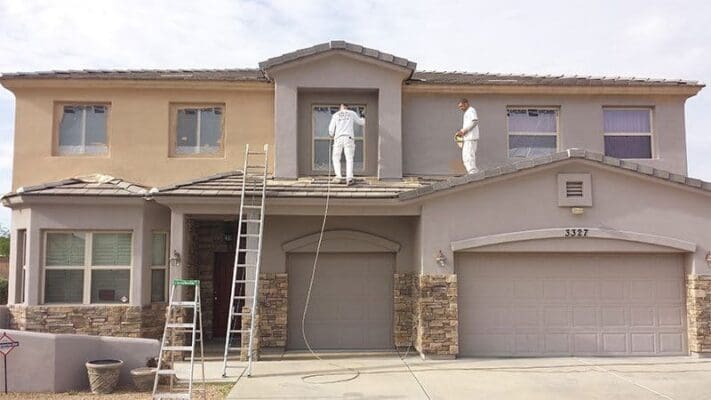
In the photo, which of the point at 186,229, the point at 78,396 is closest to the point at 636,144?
the point at 186,229

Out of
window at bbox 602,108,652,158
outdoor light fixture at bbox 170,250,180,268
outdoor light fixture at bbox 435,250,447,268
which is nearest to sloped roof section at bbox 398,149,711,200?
outdoor light fixture at bbox 435,250,447,268

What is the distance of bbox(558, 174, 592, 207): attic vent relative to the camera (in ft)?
40.6

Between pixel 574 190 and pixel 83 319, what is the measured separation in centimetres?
1033

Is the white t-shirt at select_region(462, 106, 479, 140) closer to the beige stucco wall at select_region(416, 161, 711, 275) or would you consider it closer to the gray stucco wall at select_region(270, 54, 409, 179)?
the gray stucco wall at select_region(270, 54, 409, 179)

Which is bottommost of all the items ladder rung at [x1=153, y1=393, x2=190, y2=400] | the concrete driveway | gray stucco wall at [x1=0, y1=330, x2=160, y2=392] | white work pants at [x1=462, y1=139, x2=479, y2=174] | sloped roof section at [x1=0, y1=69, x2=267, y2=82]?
the concrete driveway

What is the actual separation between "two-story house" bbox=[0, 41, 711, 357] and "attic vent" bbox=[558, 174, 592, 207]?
0.11 ft

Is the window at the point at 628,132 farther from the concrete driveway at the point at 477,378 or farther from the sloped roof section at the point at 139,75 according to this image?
the sloped roof section at the point at 139,75

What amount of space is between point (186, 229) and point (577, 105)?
31.4 ft

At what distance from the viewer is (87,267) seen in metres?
12.8

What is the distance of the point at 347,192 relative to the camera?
12.5m

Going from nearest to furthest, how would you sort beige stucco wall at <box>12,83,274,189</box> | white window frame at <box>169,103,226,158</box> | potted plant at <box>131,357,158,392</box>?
potted plant at <box>131,357,158,392</box>
beige stucco wall at <box>12,83,274,189</box>
white window frame at <box>169,103,226,158</box>

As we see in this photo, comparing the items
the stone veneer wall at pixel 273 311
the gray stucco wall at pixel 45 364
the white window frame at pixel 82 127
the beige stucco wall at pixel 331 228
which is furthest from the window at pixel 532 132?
the gray stucco wall at pixel 45 364

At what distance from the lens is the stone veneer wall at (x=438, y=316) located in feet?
39.5

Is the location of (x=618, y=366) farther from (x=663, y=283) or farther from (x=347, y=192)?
(x=347, y=192)
